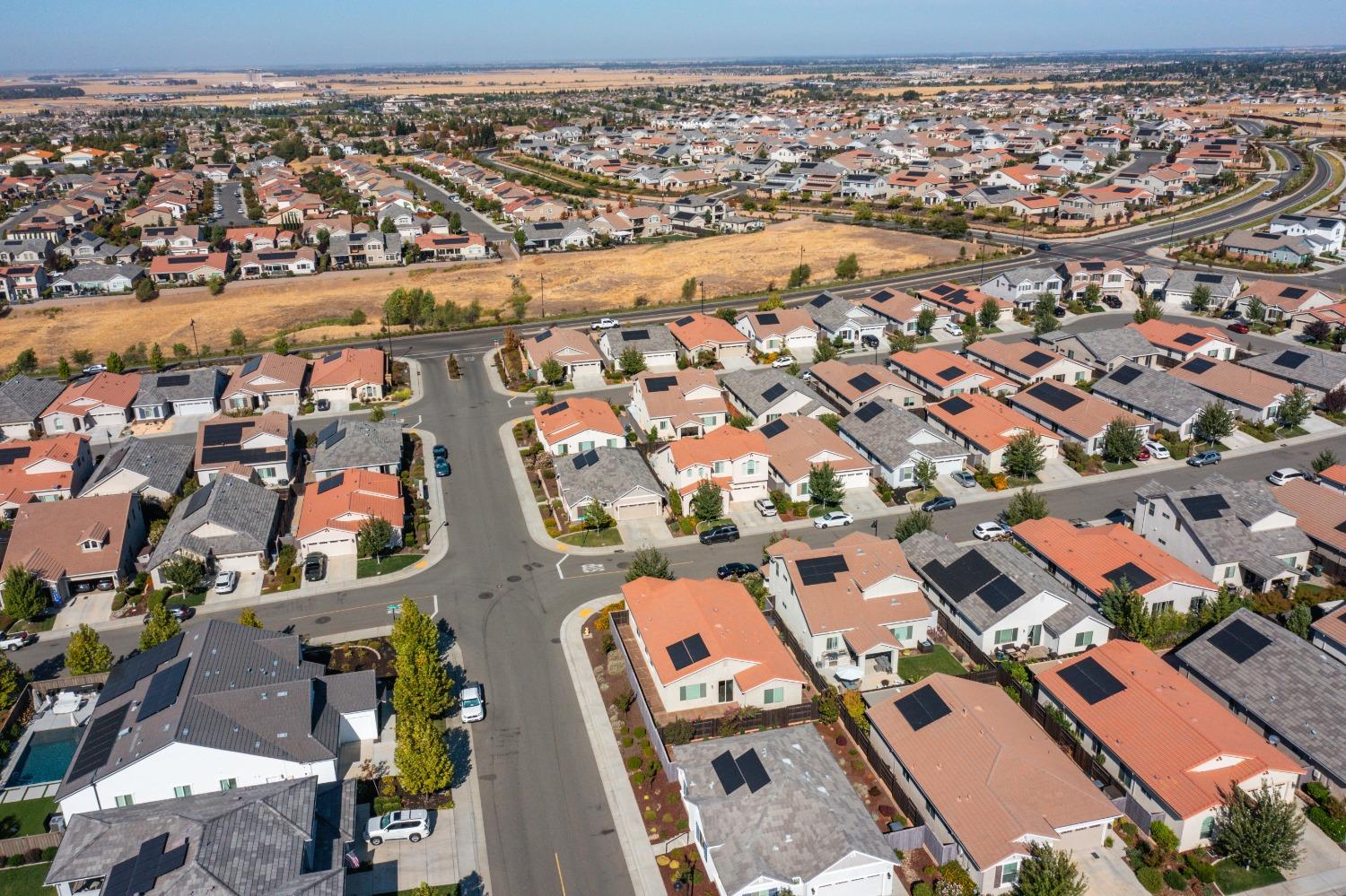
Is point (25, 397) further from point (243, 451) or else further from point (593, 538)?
point (593, 538)

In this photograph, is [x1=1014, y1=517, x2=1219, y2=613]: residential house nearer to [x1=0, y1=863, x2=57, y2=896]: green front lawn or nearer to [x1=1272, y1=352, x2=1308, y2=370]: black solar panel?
[x1=1272, y1=352, x2=1308, y2=370]: black solar panel

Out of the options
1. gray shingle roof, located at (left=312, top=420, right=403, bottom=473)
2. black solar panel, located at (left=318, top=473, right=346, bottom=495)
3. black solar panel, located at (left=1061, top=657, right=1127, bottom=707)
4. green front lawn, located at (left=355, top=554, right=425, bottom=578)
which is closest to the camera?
black solar panel, located at (left=1061, top=657, right=1127, bottom=707)

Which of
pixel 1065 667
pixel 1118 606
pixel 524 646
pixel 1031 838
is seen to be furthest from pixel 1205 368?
pixel 524 646

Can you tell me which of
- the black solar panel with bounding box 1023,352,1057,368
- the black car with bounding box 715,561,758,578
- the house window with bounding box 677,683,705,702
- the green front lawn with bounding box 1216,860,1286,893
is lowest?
the green front lawn with bounding box 1216,860,1286,893

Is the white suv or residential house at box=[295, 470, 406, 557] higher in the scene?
residential house at box=[295, 470, 406, 557]

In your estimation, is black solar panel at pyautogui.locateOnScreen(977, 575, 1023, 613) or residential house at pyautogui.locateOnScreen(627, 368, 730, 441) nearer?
black solar panel at pyautogui.locateOnScreen(977, 575, 1023, 613)

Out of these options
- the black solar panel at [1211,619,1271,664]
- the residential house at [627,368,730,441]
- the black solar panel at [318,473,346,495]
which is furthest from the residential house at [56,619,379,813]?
the black solar panel at [1211,619,1271,664]

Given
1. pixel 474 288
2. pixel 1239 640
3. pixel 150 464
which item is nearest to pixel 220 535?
pixel 150 464
